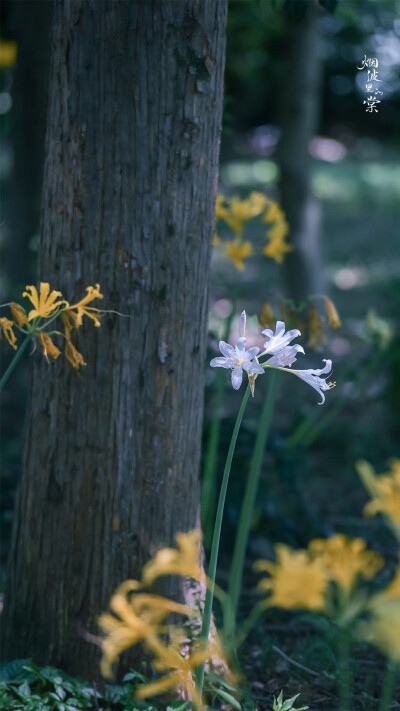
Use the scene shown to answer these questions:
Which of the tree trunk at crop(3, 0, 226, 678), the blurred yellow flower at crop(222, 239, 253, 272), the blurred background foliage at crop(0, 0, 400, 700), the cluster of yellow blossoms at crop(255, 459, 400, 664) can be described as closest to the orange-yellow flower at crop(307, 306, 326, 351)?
the blurred background foliage at crop(0, 0, 400, 700)

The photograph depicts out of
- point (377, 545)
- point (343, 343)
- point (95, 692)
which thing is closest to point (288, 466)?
point (377, 545)

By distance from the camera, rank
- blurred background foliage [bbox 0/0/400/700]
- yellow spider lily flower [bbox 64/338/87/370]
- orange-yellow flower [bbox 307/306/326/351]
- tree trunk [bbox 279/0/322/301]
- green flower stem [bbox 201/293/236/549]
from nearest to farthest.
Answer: yellow spider lily flower [bbox 64/338/87/370], orange-yellow flower [bbox 307/306/326/351], green flower stem [bbox 201/293/236/549], blurred background foliage [bbox 0/0/400/700], tree trunk [bbox 279/0/322/301]

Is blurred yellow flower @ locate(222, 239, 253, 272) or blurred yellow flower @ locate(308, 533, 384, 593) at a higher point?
blurred yellow flower @ locate(222, 239, 253, 272)

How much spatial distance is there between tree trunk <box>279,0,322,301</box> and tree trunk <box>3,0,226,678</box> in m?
3.01

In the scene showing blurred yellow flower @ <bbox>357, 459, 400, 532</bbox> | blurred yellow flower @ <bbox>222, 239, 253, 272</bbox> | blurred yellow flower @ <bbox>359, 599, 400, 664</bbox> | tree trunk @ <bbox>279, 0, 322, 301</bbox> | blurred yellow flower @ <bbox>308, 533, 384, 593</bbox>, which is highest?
tree trunk @ <bbox>279, 0, 322, 301</bbox>

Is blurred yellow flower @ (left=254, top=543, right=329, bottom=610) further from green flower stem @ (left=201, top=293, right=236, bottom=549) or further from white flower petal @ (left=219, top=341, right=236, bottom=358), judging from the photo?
green flower stem @ (left=201, top=293, right=236, bottom=549)

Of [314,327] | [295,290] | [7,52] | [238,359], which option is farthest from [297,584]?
[7,52]

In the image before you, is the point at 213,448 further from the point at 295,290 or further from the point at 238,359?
the point at 295,290

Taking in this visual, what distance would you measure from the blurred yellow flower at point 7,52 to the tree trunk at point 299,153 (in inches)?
70.8

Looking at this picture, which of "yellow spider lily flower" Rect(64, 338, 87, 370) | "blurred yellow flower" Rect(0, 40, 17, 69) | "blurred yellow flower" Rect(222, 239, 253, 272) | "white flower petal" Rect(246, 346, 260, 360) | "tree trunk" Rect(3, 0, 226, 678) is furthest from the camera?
"blurred yellow flower" Rect(0, 40, 17, 69)

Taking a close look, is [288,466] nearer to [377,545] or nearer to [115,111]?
[377,545]

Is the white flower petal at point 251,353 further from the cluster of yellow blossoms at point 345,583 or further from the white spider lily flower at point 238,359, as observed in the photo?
the cluster of yellow blossoms at point 345,583

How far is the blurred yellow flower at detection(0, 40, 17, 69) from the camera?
4.37 m

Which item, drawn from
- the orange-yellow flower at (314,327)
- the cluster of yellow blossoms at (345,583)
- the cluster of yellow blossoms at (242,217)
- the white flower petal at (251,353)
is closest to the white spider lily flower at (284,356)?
the white flower petal at (251,353)
